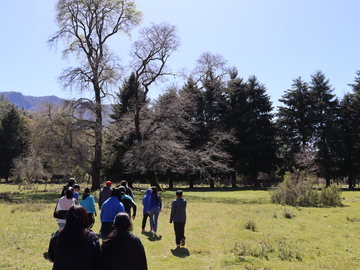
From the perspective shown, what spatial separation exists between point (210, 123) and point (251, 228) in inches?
1379

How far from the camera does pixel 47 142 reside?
28.2 metres

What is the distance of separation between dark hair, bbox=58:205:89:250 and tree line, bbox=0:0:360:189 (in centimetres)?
2479

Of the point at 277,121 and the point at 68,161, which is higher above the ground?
the point at 277,121

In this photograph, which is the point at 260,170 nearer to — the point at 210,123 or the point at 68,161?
the point at 210,123

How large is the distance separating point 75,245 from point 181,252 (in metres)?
5.98

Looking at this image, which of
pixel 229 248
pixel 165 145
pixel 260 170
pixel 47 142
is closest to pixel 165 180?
pixel 260 170

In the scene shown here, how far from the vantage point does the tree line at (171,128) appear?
96.6 feet

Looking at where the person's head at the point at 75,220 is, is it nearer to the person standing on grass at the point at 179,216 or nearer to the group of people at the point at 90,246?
the group of people at the point at 90,246

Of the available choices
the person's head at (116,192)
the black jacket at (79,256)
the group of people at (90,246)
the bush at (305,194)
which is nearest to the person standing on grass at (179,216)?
the person's head at (116,192)

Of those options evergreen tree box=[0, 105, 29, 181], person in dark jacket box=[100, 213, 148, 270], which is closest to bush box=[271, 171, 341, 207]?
person in dark jacket box=[100, 213, 148, 270]

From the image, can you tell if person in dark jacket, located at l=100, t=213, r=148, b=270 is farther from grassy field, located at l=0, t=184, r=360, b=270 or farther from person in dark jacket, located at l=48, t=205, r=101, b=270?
grassy field, located at l=0, t=184, r=360, b=270

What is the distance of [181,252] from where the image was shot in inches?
345

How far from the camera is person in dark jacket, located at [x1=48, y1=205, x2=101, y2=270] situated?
333cm

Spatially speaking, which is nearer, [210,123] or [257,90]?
[210,123]
